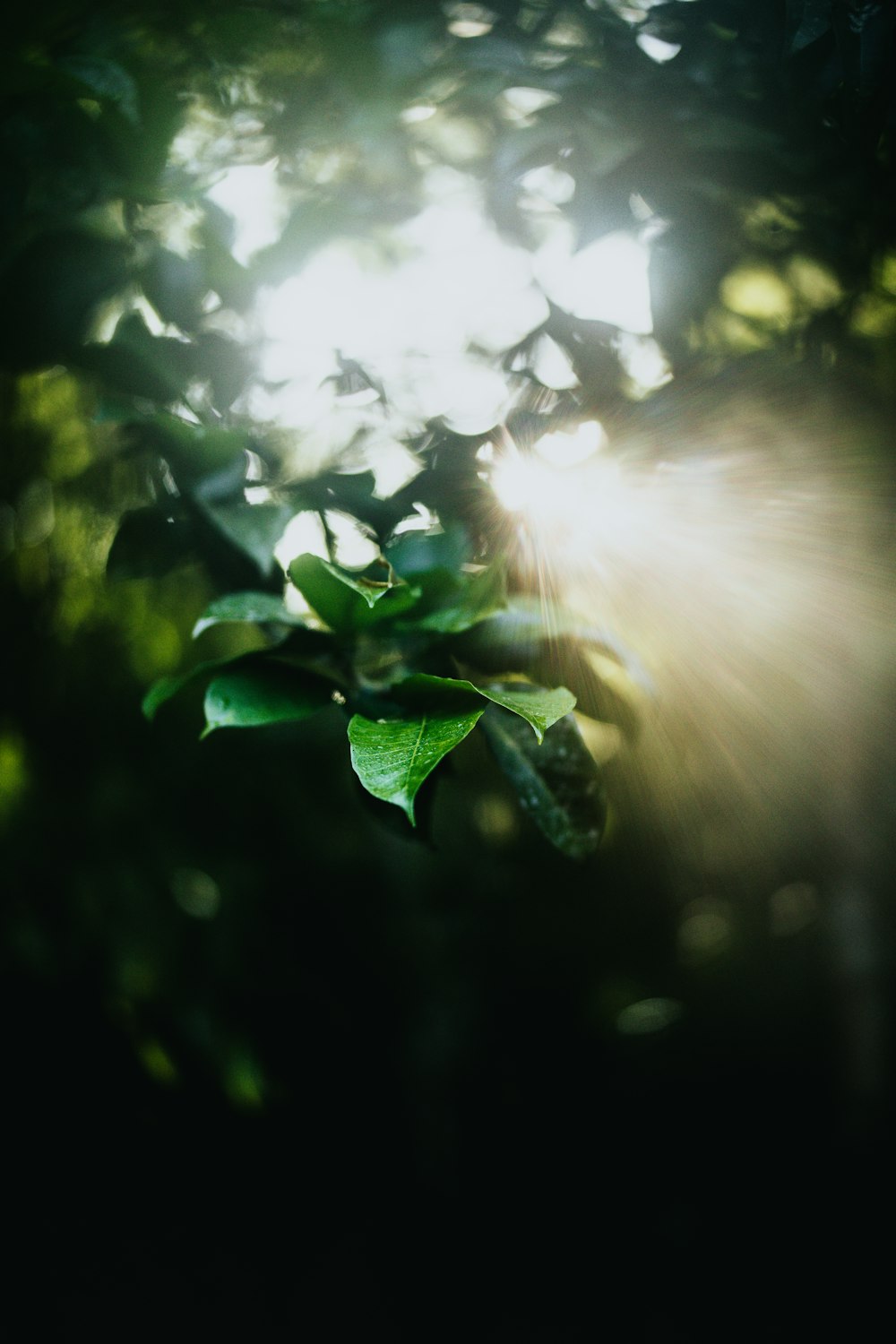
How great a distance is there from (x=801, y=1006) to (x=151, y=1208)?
63.4 inches

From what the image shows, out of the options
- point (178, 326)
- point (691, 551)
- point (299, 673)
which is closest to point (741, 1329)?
point (691, 551)

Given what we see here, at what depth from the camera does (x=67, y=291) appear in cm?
67

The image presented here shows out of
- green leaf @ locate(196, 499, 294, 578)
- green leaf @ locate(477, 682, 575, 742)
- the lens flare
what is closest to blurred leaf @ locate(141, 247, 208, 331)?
green leaf @ locate(196, 499, 294, 578)

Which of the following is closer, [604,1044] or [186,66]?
[186,66]

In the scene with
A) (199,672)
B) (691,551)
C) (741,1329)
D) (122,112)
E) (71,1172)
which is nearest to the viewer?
(199,672)

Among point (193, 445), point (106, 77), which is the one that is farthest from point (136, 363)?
point (106, 77)

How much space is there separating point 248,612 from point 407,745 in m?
0.19

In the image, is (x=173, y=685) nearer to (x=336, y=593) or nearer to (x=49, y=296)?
(x=336, y=593)

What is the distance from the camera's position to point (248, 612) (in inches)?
18.6

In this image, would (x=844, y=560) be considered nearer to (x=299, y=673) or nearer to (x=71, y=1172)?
(x=299, y=673)

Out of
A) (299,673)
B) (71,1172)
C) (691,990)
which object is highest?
(299,673)

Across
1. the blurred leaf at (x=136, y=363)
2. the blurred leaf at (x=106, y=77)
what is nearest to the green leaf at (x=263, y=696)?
the blurred leaf at (x=136, y=363)

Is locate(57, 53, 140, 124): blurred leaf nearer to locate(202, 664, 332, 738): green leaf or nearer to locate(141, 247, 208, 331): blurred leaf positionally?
locate(141, 247, 208, 331): blurred leaf

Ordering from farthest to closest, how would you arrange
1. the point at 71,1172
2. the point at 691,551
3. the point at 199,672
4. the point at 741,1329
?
the point at 71,1172
the point at 741,1329
the point at 691,551
the point at 199,672
